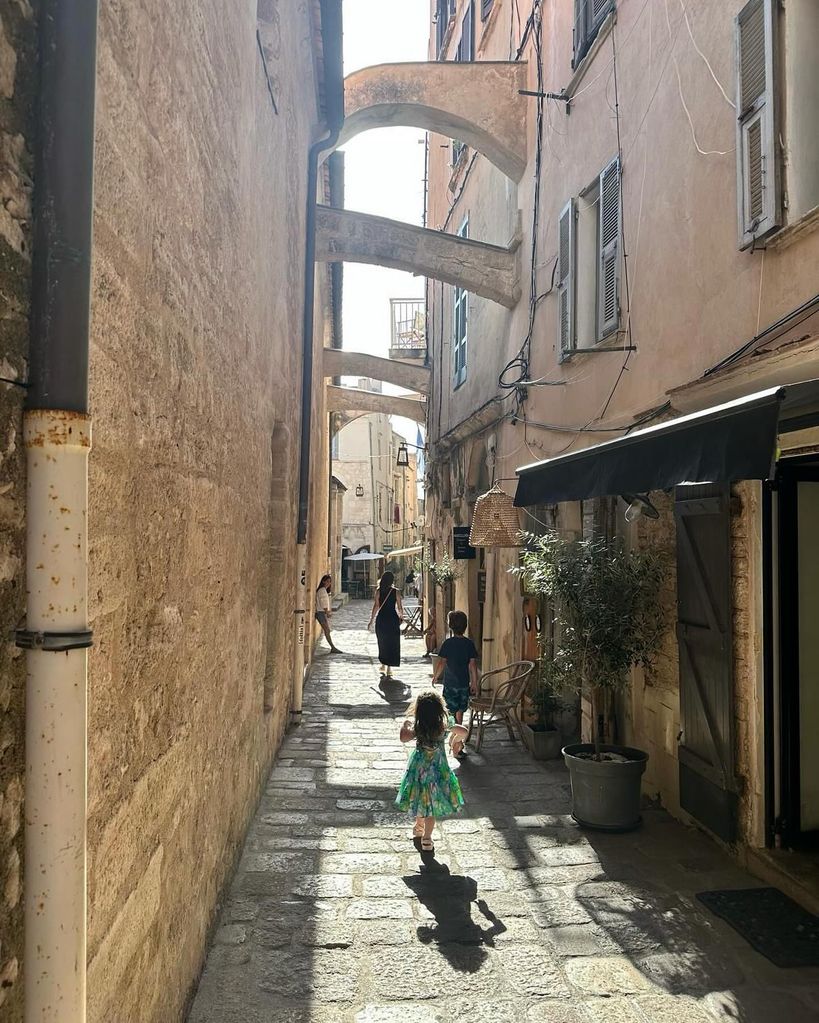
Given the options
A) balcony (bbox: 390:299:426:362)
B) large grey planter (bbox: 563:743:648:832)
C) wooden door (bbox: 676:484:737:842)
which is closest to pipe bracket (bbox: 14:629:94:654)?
wooden door (bbox: 676:484:737:842)

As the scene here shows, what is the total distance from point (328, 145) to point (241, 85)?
5791 millimetres

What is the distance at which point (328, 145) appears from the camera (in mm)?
9453

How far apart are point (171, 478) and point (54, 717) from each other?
1322 millimetres

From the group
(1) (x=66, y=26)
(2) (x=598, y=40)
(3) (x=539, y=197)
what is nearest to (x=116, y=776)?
(1) (x=66, y=26)

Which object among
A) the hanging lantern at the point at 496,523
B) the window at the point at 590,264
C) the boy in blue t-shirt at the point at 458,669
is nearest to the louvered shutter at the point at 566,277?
the window at the point at 590,264

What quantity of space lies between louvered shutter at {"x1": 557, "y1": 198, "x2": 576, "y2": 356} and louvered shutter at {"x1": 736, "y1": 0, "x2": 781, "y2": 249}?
2.93 meters

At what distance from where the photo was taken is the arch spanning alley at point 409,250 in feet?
32.9

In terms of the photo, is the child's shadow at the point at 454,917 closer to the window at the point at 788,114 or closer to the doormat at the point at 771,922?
the doormat at the point at 771,922

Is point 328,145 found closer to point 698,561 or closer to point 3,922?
point 698,561

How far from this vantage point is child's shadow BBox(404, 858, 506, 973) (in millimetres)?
3812

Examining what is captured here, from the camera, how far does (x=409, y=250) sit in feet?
33.1

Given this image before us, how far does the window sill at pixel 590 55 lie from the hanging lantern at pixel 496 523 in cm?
417

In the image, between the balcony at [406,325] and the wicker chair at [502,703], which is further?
the balcony at [406,325]

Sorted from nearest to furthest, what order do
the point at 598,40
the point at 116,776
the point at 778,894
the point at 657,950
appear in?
1. the point at 116,776
2. the point at 657,950
3. the point at 778,894
4. the point at 598,40
